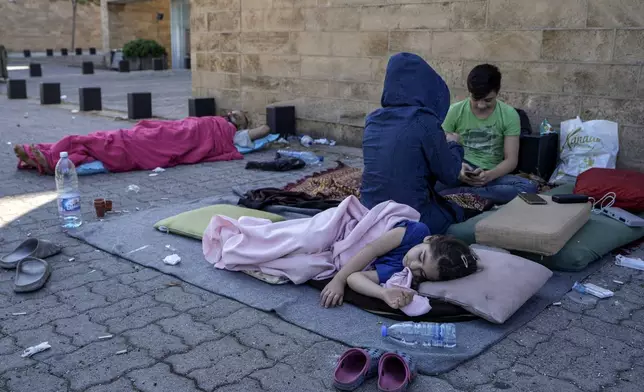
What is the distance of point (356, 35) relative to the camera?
7.68 m

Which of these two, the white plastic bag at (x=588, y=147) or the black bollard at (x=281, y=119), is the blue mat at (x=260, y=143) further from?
the white plastic bag at (x=588, y=147)

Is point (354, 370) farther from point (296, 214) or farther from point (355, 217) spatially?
point (296, 214)

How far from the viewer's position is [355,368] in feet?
8.42

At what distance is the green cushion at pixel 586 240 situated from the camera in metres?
3.75

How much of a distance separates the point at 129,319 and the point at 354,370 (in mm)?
1252

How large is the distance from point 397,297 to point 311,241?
0.70m

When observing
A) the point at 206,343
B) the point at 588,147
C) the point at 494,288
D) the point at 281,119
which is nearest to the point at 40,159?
the point at 281,119

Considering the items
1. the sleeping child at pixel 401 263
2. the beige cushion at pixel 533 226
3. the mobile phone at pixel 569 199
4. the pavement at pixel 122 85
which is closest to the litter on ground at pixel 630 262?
the beige cushion at pixel 533 226

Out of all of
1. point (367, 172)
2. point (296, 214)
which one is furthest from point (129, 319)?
point (296, 214)

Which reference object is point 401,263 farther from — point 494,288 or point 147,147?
point 147,147

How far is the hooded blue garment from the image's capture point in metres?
3.65

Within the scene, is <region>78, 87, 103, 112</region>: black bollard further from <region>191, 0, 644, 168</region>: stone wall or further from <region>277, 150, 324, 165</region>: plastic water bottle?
<region>277, 150, 324, 165</region>: plastic water bottle

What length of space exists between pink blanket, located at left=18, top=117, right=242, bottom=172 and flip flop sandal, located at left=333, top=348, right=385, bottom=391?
463 cm

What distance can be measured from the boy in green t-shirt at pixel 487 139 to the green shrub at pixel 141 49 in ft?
63.9
